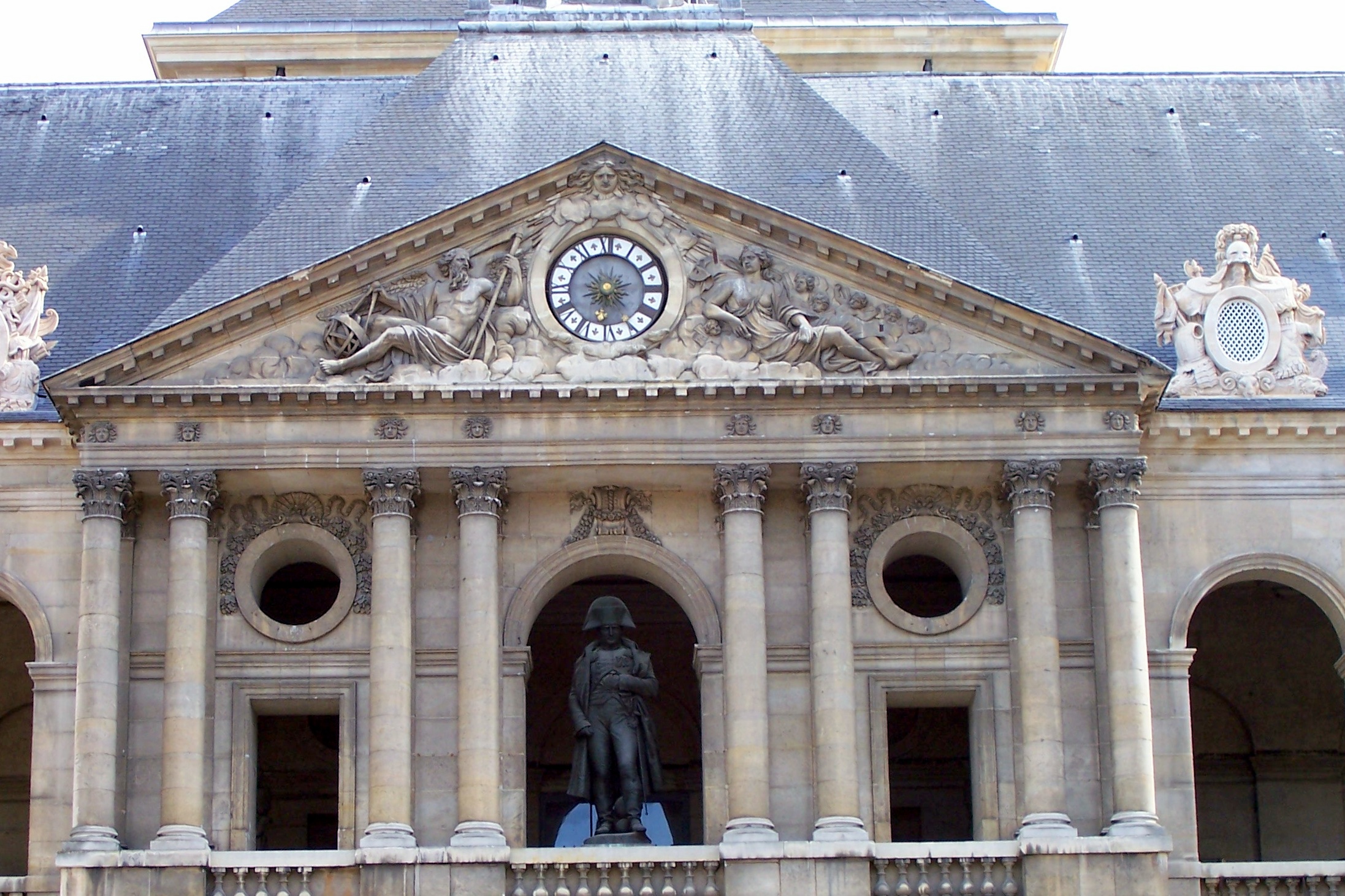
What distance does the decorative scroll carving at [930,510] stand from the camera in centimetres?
4038

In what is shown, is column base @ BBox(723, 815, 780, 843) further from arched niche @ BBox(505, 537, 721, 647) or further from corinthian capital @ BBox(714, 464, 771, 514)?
corinthian capital @ BBox(714, 464, 771, 514)

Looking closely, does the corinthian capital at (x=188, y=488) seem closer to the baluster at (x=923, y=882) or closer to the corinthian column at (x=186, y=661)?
the corinthian column at (x=186, y=661)

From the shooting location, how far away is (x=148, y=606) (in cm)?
3991

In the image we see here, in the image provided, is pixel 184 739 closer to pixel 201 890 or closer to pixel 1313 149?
pixel 201 890

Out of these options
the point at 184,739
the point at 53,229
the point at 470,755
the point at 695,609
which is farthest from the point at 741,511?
the point at 53,229

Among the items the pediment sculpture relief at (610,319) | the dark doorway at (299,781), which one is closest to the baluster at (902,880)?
the pediment sculpture relief at (610,319)

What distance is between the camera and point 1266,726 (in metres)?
44.3

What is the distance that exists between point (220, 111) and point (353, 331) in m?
12.2

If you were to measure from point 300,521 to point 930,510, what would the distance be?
31.2ft

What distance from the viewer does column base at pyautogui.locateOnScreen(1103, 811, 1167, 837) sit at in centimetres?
3809

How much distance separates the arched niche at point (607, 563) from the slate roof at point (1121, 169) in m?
7.62

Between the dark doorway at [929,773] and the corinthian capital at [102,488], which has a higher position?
the corinthian capital at [102,488]

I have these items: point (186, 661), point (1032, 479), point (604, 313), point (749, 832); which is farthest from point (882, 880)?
point (186, 661)

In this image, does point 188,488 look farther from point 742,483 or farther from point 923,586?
point 923,586
